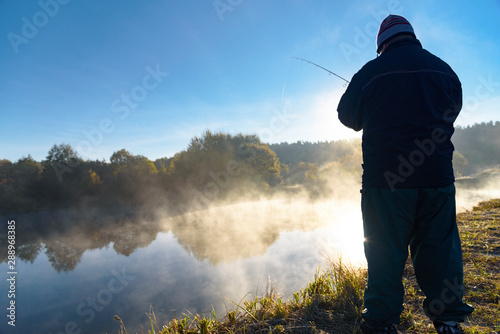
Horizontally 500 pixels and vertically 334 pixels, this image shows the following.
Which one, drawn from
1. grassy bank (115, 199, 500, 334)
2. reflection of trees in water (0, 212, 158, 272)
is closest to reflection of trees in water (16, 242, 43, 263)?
reflection of trees in water (0, 212, 158, 272)

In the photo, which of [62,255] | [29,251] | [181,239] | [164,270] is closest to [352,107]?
[164,270]

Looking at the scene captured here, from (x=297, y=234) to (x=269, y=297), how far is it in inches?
239

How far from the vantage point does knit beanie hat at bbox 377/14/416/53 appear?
1.67 metres

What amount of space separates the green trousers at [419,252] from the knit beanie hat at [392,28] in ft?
4.13

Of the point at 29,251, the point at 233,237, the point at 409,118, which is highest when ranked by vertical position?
the point at 409,118

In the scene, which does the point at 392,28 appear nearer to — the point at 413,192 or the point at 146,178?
the point at 413,192

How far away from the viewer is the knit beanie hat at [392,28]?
167 centimetres

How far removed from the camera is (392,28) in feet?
5.55

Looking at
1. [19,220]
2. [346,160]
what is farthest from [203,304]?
[346,160]

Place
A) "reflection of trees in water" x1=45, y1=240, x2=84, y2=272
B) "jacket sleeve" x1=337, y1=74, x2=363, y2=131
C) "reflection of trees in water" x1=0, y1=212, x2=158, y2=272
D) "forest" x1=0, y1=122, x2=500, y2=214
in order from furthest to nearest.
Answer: "forest" x1=0, y1=122, x2=500, y2=214 < "reflection of trees in water" x1=0, y1=212, x2=158, y2=272 < "reflection of trees in water" x1=45, y1=240, x2=84, y2=272 < "jacket sleeve" x1=337, y1=74, x2=363, y2=131

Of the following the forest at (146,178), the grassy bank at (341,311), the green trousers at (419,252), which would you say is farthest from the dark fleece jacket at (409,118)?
the forest at (146,178)

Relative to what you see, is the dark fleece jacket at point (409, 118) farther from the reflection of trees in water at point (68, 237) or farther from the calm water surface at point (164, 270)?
the reflection of trees in water at point (68, 237)

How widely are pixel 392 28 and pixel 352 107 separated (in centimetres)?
72

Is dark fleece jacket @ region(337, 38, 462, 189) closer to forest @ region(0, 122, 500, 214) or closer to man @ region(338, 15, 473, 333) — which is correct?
man @ region(338, 15, 473, 333)
